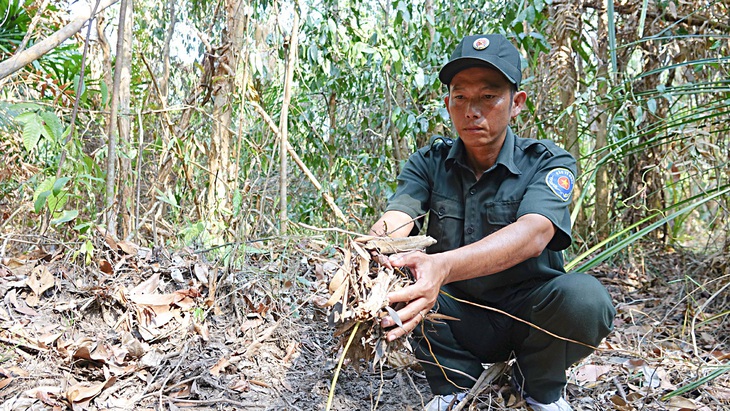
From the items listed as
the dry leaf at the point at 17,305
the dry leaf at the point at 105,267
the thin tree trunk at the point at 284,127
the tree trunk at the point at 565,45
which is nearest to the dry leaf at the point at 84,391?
the dry leaf at the point at 17,305

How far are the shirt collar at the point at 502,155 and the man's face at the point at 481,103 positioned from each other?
7cm

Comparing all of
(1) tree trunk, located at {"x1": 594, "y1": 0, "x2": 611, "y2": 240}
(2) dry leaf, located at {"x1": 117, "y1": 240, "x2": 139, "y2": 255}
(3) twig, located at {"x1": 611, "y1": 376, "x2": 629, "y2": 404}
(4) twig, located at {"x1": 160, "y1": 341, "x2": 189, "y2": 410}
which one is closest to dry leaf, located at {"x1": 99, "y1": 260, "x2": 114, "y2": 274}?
(2) dry leaf, located at {"x1": 117, "y1": 240, "x2": 139, "y2": 255}

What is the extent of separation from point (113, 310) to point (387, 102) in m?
2.47

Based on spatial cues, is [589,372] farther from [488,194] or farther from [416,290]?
[416,290]

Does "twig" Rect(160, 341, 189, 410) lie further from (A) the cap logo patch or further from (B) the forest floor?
(A) the cap logo patch

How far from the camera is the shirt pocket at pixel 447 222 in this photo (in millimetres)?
2094

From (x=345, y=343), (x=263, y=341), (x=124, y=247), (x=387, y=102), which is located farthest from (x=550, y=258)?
(x=387, y=102)

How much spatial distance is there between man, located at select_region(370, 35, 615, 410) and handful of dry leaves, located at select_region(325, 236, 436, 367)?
0.65 feet

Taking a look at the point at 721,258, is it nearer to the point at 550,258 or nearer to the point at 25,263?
the point at 550,258

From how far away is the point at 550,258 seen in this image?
6.65ft

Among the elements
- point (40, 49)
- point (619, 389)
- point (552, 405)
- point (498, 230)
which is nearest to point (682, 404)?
point (619, 389)

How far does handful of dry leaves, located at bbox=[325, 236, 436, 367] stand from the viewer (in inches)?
57.3

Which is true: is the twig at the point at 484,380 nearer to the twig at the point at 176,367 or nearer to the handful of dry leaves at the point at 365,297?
the handful of dry leaves at the point at 365,297

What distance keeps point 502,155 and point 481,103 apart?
0.64ft
